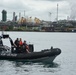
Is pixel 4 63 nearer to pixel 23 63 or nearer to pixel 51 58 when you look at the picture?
pixel 23 63

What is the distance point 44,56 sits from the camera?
39.6 m

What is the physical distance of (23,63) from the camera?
3991 cm

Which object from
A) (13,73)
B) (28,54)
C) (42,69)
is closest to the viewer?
(13,73)

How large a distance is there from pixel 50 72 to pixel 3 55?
311 inches

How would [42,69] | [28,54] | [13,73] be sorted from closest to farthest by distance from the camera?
[13,73], [42,69], [28,54]

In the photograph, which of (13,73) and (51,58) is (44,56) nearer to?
(51,58)

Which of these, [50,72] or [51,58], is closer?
[50,72]

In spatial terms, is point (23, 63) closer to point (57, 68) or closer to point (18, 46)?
point (18, 46)

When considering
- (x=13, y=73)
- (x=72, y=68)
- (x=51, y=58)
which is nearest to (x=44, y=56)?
(x=51, y=58)

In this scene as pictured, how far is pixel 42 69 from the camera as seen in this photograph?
118ft

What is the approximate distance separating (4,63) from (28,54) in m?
2.48

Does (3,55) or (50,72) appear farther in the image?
(3,55)

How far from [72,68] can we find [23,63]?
5.12 metres

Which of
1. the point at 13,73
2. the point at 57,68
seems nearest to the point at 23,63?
the point at 57,68
